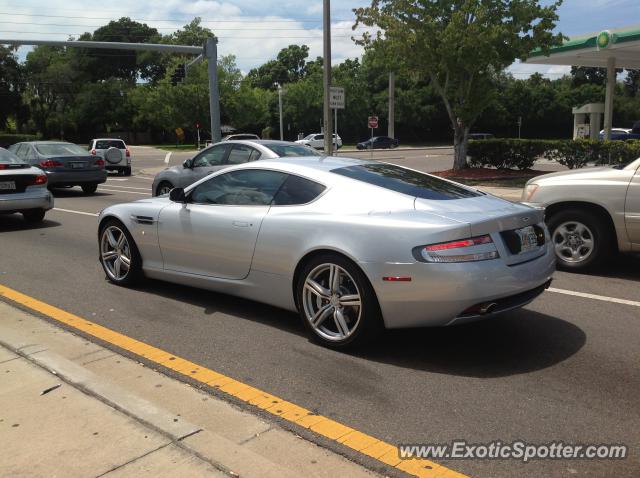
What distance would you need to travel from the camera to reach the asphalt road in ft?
11.3

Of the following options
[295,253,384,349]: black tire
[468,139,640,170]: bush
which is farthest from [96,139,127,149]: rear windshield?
Result: [295,253,384,349]: black tire

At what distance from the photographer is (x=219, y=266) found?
539 cm

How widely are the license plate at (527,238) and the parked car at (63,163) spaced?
14.5 metres

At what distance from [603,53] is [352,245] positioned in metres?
25.7

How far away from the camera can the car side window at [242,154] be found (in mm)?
10445

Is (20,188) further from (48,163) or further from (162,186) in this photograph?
(48,163)

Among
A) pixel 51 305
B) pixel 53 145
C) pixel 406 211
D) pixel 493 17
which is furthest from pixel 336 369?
pixel 493 17

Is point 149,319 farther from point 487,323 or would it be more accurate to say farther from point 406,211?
point 487,323

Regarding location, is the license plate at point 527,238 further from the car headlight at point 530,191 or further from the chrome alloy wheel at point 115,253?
the chrome alloy wheel at point 115,253

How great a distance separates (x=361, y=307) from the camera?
440 cm

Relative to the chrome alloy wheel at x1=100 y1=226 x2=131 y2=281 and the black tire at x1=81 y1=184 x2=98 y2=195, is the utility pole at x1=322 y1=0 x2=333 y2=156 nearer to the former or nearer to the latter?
the black tire at x1=81 y1=184 x2=98 y2=195

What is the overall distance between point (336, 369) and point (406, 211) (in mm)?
1246

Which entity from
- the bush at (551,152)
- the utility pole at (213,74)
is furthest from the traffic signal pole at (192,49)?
the bush at (551,152)

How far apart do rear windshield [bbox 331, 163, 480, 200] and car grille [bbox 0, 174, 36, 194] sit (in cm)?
786
